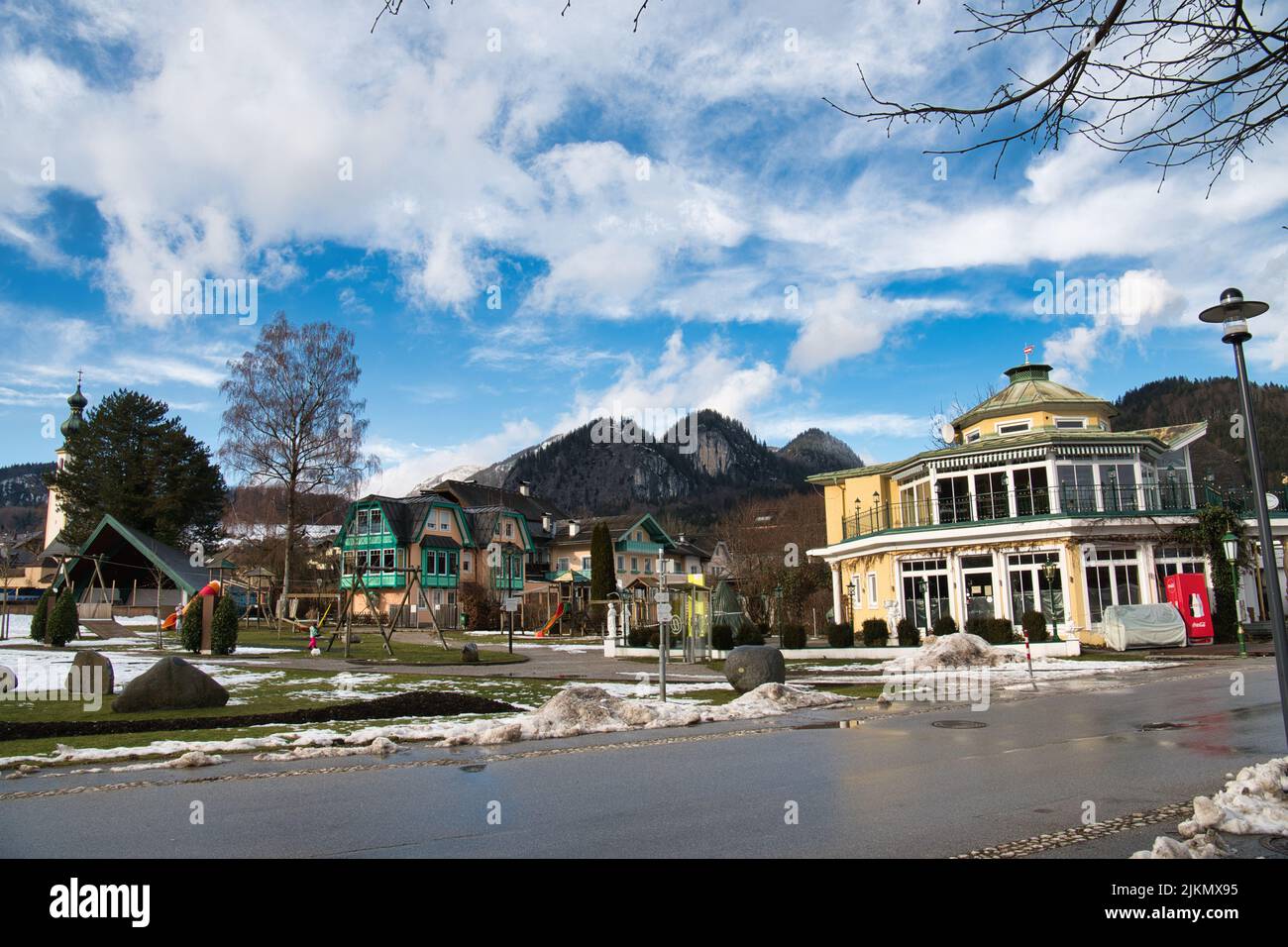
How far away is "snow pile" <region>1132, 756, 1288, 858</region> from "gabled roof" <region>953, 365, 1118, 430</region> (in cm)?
3316

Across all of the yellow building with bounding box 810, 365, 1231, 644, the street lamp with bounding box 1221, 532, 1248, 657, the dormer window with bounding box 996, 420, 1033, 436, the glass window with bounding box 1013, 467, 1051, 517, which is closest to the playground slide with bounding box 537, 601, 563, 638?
the yellow building with bounding box 810, 365, 1231, 644

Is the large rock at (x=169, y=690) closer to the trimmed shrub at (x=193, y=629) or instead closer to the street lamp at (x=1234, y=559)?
the trimmed shrub at (x=193, y=629)

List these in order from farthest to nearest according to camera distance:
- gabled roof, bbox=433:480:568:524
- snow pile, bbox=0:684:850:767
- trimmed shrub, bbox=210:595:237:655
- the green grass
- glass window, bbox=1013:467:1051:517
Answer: gabled roof, bbox=433:480:568:524 < glass window, bbox=1013:467:1051:517 < the green grass < trimmed shrub, bbox=210:595:237:655 < snow pile, bbox=0:684:850:767

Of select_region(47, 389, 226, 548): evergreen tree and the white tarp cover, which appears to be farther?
select_region(47, 389, 226, 548): evergreen tree

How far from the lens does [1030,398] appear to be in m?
38.5

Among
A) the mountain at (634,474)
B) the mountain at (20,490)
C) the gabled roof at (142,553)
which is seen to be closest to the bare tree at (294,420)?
the gabled roof at (142,553)

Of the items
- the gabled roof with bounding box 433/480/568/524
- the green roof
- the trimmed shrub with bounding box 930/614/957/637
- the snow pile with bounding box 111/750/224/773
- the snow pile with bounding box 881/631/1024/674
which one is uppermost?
the gabled roof with bounding box 433/480/568/524

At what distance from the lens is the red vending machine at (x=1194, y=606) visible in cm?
3027

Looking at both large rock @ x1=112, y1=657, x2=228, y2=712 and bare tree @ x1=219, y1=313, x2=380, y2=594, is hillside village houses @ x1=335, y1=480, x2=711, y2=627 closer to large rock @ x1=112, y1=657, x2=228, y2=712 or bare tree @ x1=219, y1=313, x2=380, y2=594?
bare tree @ x1=219, y1=313, x2=380, y2=594

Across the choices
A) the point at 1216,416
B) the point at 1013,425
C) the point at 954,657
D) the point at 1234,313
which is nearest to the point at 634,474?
the point at 1216,416

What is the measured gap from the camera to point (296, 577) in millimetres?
58406

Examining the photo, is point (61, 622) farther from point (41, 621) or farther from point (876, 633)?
point (876, 633)

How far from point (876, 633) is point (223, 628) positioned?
22.0 m

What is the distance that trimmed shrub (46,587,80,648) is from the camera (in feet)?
97.0
